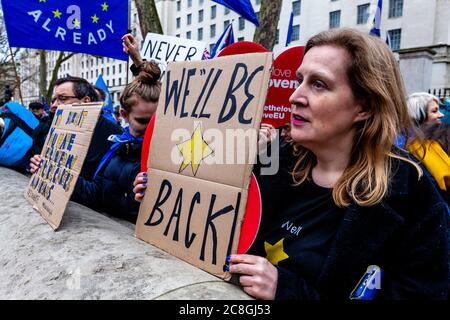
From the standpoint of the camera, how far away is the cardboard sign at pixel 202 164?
123 centimetres

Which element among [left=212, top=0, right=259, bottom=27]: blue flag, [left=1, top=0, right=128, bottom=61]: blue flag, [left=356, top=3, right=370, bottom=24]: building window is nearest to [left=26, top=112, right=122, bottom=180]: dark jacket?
[left=1, top=0, right=128, bottom=61]: blue flag

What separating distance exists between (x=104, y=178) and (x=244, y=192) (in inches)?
51.8

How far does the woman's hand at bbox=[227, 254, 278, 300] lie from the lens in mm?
1103

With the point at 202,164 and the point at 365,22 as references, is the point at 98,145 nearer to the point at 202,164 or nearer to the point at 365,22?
the point at 202,164

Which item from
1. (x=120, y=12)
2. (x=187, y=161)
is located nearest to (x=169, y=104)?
(x=187, y=161)

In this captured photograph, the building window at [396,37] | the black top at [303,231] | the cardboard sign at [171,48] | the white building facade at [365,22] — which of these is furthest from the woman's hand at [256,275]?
the building window at [396,37]

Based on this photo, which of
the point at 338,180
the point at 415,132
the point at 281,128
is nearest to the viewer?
the point at 338,180

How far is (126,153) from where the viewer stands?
222cm

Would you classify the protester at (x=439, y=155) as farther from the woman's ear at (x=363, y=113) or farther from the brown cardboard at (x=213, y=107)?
the brown cardboard at (x=213, y=107)

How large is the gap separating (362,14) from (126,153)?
30.7 metres

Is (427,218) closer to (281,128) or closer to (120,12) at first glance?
(281,128)

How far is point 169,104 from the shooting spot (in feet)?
5.27

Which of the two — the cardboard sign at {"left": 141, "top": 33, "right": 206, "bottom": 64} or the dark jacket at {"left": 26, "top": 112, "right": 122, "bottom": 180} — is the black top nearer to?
the dark jacket at {"left": 26, "top": 112, "right": 122, "bottom": 180}

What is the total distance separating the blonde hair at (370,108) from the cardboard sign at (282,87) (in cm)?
90
